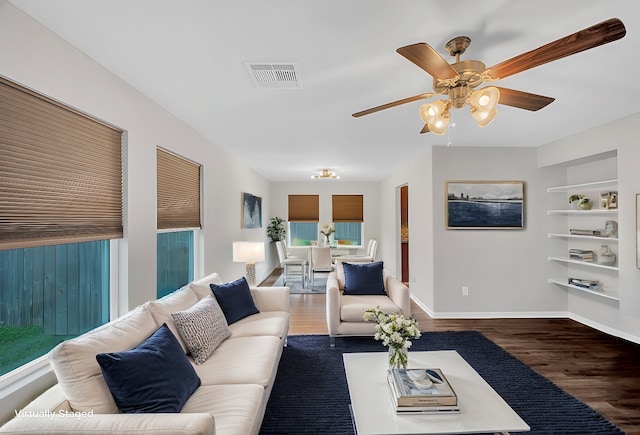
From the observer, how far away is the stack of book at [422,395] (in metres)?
1.66

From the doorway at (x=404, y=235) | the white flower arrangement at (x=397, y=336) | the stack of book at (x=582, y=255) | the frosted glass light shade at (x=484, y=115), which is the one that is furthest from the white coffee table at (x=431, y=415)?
the doorway at (x=404, y=235)

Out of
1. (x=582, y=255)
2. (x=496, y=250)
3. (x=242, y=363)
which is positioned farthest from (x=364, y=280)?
(x=582, y=255)

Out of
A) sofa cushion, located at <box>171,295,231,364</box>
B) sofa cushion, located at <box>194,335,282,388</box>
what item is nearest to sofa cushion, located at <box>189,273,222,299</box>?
sofa cushion, located at <box>171,295,231,364</box>

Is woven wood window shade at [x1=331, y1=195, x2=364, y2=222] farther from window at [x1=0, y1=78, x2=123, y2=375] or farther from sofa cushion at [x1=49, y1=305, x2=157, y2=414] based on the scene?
sofa cushion at [x1=49, y1=305, x2=157, y2=414]

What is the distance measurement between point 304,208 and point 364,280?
4.83 metres

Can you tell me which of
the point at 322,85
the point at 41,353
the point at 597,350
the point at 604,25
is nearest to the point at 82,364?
the point at 41,353

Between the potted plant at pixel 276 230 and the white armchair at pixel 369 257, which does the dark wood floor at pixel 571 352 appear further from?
the potted plant at pixel 276 230

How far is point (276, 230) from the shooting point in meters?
8.02

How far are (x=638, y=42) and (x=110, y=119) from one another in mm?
3361

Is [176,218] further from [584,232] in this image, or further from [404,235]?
[404,235]

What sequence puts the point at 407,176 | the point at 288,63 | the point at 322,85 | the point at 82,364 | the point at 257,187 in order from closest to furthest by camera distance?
the point at 82,364, the point at 288,63, the point at 322,85, the point at 407,176, the point at 257,187

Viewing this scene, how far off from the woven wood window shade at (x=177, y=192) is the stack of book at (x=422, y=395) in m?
2.38

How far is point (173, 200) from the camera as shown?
122 inches

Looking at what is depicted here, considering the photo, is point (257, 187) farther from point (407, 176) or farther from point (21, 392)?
point (21, 392)
